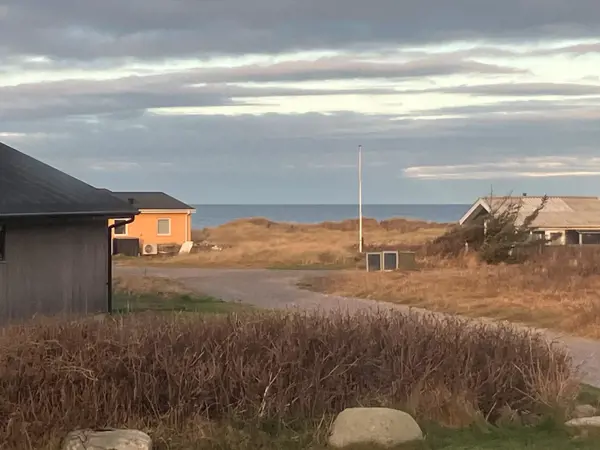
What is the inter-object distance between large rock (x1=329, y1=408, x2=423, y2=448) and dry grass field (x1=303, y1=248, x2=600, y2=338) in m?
9.93

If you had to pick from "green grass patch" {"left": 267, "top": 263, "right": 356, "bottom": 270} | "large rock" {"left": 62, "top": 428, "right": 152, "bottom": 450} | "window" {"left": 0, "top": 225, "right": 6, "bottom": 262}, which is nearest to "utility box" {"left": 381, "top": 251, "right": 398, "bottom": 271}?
"green grass patch" {"left": 267, "top": 263, "right": 356, "bottom": 270}

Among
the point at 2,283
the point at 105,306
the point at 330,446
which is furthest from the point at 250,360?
the point at 105,306

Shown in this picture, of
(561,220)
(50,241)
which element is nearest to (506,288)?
(50,241)

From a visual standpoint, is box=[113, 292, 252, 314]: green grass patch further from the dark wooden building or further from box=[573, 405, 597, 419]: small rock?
box=[573, 405, 597, 419]: small rock

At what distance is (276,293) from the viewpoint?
27219mm

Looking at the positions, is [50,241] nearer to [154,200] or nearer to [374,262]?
[374,262]

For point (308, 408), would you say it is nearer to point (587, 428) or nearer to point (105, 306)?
point (587, 428)

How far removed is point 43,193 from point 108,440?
8.74 m

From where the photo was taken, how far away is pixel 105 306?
17.4 m

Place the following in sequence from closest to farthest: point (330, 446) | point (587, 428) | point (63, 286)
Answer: point (330, 446) → point (587, 428) → point (63, 286)

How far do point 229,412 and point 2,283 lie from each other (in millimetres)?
7740

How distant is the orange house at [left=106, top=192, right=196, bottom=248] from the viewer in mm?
49438

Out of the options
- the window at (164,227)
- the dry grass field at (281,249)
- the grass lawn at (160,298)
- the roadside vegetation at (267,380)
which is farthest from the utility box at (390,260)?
the roadside vegetation at (267,380)

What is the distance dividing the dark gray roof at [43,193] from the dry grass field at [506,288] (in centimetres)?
871
